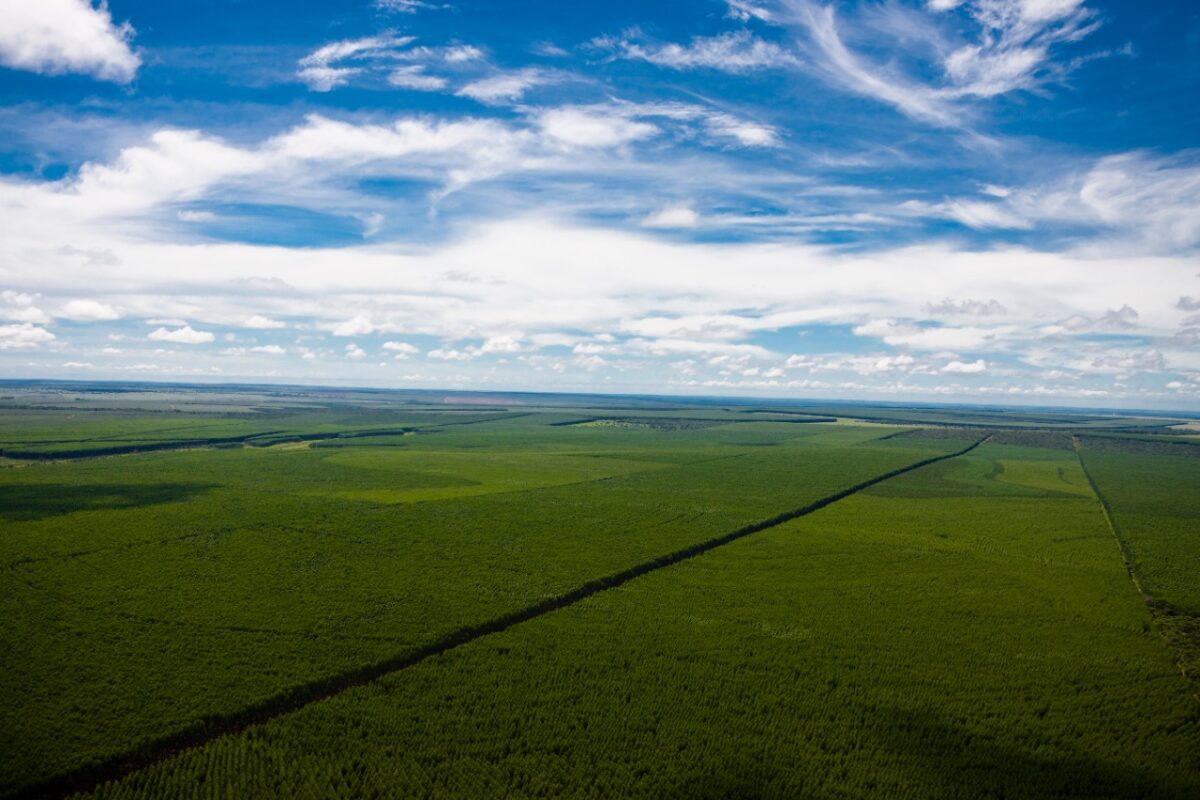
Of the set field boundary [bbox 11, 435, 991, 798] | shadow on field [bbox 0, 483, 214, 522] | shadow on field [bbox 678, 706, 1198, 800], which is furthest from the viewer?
shadow on field [bbox 0, 483, 214, 522]

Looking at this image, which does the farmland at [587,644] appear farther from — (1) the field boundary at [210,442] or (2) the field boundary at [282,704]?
(1) the field boundary at [210,442]

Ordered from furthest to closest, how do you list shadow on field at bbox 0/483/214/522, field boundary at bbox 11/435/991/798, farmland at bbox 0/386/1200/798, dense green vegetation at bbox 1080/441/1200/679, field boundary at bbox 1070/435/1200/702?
shadow on field at bbox 0/483/214/522 → dense green vegetation at bbox 1080/441/1200/679 → field boundary at bbox 1070/435/1200/702 → farmland at bbox 0/386/1200/798 → field boundary at bbox 11/435/991/798

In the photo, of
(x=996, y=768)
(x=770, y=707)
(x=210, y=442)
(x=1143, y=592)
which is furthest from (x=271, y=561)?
(x=210, y=442)

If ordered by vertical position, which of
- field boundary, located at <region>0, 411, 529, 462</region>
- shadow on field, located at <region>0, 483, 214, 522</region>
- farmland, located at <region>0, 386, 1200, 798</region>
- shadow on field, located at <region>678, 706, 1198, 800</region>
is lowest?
shadow on field, located at <region>678, 706, 1198, 800</region>

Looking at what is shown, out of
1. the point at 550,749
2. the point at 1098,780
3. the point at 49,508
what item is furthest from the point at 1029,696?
the point at 49,508

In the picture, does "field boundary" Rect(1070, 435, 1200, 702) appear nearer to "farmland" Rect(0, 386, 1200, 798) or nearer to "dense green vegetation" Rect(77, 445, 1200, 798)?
"farmland" Rect(0, 386, 1200, 798)

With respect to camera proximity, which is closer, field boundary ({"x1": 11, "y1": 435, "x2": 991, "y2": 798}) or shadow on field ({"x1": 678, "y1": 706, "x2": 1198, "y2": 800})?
field boundary ({"x1": 11, "y1": 435, "x2": 991, "y2": 798})

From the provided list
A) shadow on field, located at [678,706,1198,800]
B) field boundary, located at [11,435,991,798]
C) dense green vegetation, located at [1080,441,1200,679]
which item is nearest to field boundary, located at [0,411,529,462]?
field boundary, located at [11,435,991,798]

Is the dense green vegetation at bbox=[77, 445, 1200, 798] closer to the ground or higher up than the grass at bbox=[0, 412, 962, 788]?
closer to the ground

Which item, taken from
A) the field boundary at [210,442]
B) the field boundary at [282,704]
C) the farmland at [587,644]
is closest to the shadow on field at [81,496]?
the farmland at [587,644]
